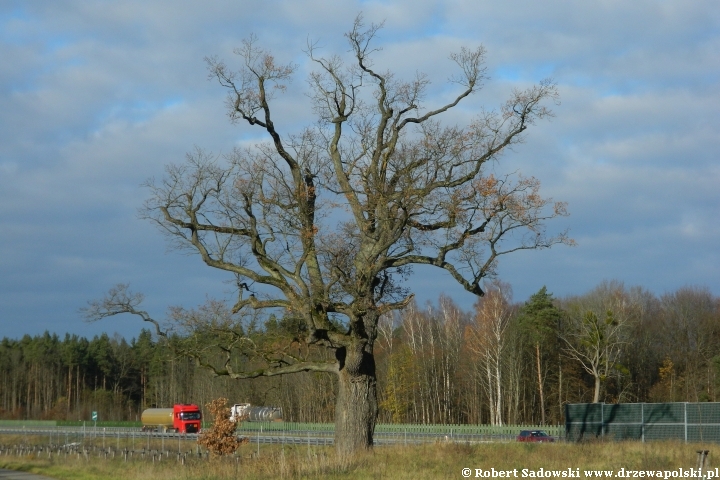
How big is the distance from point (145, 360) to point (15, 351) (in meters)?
25.4

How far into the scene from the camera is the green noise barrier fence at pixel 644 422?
30.3m

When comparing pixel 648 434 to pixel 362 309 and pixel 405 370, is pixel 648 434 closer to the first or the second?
pixel 362 309

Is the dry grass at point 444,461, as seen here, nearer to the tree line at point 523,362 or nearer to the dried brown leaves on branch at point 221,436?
the dried brown leaves on branch at point 221,436

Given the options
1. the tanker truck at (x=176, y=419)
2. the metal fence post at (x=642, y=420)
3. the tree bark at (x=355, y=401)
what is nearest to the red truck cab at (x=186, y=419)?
the tanker truck at (x=176, y=419)

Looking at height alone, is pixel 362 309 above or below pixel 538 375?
above

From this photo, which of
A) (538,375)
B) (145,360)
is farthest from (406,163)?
(145,360)

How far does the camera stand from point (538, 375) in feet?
241

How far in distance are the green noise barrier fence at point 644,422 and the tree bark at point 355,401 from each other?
11.4 meters

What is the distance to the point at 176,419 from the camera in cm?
7675

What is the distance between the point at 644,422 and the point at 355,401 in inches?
623

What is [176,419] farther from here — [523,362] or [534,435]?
[534,435]

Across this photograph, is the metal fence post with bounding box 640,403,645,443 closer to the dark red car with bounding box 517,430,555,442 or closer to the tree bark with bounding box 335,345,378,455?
the dark red car with bounding box 517,430,555,442

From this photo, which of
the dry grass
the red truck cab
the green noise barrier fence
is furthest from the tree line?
the dry grass

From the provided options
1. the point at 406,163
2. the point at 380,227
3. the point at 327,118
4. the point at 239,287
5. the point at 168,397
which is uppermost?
the point at 327,118
